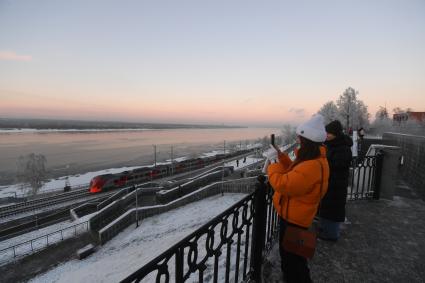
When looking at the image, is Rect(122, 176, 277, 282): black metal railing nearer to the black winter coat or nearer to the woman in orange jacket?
the woman in orange jacket

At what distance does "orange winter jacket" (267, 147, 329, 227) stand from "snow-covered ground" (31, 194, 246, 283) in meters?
7.21

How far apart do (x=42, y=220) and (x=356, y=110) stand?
57.1 meters

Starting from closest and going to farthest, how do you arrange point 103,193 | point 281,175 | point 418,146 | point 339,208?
point 281,175 → point 339,208 → point 418,146 → point 103,193

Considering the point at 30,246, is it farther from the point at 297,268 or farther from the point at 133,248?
the point at 297,268

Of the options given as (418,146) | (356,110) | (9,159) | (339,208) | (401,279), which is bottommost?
(9,159)

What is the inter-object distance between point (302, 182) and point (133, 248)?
41.3ft

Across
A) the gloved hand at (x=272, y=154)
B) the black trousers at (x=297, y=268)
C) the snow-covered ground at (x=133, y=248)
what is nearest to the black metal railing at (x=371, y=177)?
the black trousers at (x=297, y=268)

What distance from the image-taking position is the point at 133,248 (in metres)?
12.4

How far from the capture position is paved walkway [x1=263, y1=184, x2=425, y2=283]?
10.3 ft

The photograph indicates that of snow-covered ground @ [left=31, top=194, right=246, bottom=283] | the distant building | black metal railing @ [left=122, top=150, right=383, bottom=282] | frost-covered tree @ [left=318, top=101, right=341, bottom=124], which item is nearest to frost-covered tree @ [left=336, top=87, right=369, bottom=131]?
frost-covered tree @ [left=318, top=101, right=341, bottom=124]

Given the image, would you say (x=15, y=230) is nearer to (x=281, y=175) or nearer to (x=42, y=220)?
(x=42, y=220)

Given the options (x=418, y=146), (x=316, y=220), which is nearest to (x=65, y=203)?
(x=316, y=220)

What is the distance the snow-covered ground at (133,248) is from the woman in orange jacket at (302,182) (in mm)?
6941

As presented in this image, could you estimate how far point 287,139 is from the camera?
283ft
